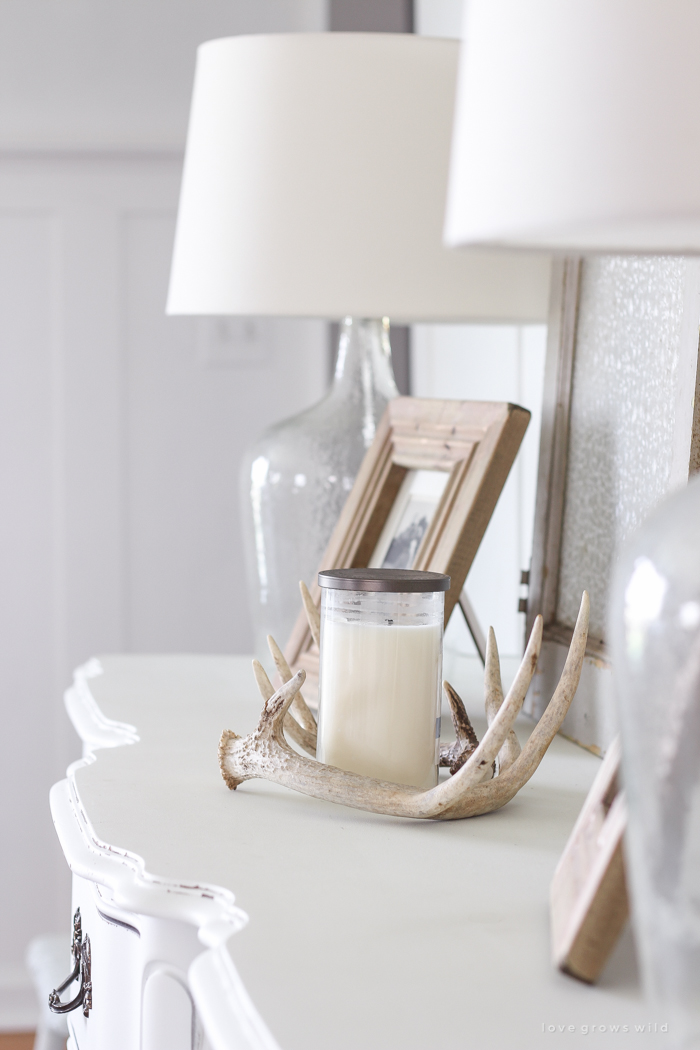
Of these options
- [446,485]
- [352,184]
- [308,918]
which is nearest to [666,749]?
Answer: [308,918]

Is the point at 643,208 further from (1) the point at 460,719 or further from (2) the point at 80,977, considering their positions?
(2) the point at 80,977

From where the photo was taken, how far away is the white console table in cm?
44

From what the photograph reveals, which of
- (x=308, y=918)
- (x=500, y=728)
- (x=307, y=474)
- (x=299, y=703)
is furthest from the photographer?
(x=307, y=474)

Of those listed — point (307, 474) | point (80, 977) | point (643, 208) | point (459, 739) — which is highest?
point (643, 208)

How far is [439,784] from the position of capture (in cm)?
69

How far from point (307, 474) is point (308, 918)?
2.13 feet

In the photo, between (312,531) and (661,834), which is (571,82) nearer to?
(661,834)

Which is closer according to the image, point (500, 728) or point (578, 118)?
point (578, 118)

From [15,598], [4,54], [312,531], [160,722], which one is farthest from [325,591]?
[4,54]

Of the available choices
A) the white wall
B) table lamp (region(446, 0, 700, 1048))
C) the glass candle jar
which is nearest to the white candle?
the glass candle jar

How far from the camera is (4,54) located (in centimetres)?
236

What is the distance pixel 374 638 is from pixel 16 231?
2.02 metres

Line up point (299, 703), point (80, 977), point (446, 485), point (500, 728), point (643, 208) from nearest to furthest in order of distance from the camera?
point (643, 208)
point (500, 728)
point (80, 977)
point (299, 703)
point (446, 485)

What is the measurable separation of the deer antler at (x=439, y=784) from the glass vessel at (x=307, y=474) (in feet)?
1.36
